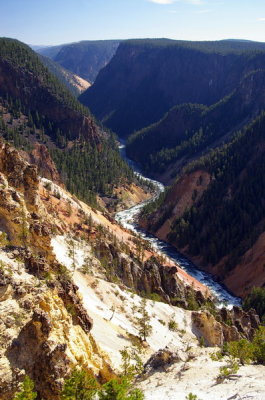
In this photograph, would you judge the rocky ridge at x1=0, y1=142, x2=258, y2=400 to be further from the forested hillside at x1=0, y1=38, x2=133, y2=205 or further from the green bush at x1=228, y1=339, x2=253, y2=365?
the forested hillside at x1=0, y1=38, x2=133, y2=205

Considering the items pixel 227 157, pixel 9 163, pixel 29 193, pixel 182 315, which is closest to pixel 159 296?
pixel 182 315

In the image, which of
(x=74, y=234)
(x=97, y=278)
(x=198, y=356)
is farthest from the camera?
(x=74, y=234)

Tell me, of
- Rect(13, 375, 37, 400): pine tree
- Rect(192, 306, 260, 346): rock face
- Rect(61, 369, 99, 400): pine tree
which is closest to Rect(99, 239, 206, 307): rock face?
Rect(192, 306, 260, 346): rock face

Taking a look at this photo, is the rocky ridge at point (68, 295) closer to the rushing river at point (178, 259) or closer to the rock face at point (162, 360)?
the rock face at point (162, 360)

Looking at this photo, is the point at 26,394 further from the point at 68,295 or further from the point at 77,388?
the point at 68,295

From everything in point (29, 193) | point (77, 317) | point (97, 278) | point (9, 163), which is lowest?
point (97, 278)

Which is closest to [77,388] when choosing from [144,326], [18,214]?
[144,326]

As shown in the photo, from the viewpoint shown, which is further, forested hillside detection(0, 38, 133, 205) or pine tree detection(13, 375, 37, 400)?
→ forested hillside detection(0, 38, 133, 205)

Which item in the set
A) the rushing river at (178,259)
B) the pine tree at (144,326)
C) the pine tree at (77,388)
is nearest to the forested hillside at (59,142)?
the rushing river at (178,259)

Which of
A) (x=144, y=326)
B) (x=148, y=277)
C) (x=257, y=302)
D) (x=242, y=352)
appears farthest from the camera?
(x=257, y=302)

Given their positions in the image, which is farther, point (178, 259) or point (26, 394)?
point (178, 259)

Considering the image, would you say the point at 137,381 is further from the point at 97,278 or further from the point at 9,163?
the point at 9,163
